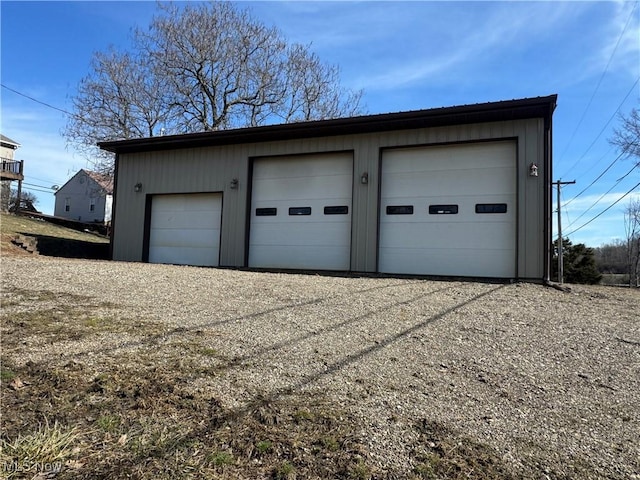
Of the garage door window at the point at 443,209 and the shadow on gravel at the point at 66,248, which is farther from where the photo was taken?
the shadow on gravel at the point at 66,248

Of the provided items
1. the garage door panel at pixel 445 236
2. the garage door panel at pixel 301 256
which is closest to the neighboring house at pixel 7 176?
the garage door panel at pixel 301 256

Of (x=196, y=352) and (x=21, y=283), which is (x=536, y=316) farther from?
(x=21, y=283)

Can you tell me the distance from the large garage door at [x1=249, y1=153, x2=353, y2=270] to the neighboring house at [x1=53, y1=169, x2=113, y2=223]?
31.7 meters

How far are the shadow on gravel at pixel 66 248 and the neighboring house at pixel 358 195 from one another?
87.1 inches

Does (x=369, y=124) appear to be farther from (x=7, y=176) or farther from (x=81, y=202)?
(x=81, y=202)

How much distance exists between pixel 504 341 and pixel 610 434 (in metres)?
1.75

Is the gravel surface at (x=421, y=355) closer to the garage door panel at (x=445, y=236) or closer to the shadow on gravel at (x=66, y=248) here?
the garage door panel at (x=445, y=236)

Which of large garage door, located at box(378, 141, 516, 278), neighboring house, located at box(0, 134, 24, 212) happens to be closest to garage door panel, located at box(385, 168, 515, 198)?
large garage door, located at box(378, 141, 516, 278)

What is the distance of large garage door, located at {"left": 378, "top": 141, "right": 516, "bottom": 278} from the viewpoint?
9359 mm

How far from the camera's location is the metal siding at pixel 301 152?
8984mm

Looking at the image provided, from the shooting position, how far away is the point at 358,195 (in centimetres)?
1038

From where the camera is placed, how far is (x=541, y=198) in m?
8.90

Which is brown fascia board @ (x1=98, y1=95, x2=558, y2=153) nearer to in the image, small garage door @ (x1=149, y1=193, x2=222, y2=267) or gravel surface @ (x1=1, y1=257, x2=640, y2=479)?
small garage door @ (x1=149, y1=193, x2=222, y2=267)

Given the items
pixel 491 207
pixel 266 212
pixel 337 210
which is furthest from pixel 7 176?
pixel 491 207
